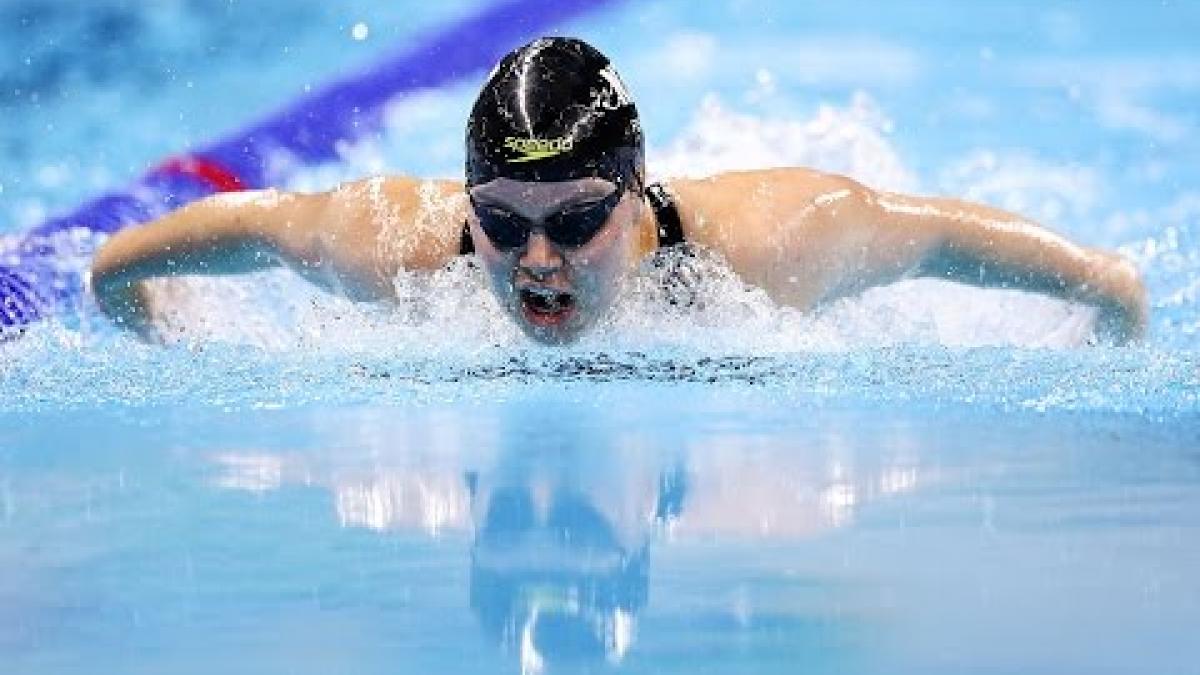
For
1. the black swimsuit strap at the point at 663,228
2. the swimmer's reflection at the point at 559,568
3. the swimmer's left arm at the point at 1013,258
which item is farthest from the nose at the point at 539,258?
the swimmer's reflection at the point at 559,568

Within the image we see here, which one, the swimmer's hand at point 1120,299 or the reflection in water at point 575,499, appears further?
the swimmer's hand at point 1120,299

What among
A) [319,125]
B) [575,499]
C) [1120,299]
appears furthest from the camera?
[319,125]

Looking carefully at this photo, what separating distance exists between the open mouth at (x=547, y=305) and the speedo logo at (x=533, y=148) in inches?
9.2

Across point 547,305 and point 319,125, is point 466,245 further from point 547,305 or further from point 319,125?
point 319,125

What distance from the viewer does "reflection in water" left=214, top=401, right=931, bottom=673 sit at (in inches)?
51.8

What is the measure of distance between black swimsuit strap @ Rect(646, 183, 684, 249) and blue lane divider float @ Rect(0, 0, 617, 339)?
2.67m

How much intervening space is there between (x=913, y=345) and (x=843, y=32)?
3573 millimetres

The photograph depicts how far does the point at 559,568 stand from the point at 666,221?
1.85 metres

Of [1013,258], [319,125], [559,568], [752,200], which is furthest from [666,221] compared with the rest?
[319,125]

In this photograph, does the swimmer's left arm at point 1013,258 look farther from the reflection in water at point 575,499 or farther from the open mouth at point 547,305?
the reflection in water at point 575,499

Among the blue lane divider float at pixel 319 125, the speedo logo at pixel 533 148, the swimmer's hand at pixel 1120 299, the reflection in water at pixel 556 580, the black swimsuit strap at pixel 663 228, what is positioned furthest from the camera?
the blue lane divider float at pixel 319 125

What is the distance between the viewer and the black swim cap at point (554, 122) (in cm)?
293

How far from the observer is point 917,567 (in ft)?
4.79

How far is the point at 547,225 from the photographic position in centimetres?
293
